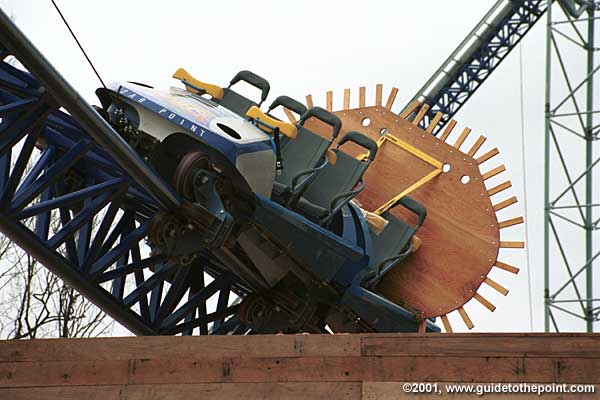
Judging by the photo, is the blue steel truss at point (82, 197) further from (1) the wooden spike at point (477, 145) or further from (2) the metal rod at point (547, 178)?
(2) the metal rod at point (547, 178)

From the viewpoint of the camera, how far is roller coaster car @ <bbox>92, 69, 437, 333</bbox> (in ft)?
46.2

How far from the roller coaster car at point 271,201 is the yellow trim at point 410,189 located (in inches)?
4.8

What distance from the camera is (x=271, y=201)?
1480 cm

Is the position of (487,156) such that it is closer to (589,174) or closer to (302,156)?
(302,156)

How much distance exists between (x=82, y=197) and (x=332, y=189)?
328 centimetres

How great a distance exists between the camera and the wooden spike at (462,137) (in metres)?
17.8

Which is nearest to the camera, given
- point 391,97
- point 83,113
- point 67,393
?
point 67,393

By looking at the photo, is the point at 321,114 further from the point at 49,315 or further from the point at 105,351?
the point at 49,315

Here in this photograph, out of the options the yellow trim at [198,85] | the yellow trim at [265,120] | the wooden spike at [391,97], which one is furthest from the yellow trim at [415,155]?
the yellow trim at [198,85]

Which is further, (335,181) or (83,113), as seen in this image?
(335,181)

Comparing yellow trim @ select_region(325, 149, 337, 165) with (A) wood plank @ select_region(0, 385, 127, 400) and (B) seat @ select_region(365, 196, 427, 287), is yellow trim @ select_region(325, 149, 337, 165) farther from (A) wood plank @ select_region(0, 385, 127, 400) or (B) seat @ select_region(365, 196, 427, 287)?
(A) wood plank @ select_region(0, 385, 127, 400)

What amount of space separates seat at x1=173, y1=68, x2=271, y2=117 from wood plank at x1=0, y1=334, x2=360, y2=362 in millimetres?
5596

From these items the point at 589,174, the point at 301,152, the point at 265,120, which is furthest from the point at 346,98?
the point at 589,174
